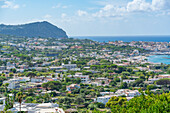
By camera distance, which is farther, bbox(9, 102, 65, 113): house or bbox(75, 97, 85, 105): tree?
bbox(75, 97, 85, 105): tree

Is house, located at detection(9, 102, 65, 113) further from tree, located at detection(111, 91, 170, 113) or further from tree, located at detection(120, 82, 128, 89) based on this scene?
tree, located at detection(120, 82, 128, 89)

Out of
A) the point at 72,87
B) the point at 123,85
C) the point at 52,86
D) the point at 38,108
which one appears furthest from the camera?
the point at 123,85

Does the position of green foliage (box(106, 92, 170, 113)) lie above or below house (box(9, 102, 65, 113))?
above

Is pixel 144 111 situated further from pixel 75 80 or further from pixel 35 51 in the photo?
pixel 35 51

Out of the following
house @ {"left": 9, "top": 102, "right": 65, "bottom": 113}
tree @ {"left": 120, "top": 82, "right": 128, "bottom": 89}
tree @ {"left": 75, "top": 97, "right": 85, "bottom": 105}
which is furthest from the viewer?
tree @ {"left": 120, "top": 82, "right": 128, "bottom": 89}

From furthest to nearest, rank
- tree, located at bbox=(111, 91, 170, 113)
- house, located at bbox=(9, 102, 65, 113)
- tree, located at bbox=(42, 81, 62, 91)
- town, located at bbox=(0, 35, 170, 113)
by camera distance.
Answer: tree, located at bbox=(42, 81, 62, 91), town, located at bbox=(0, 35, 170, 113), house, located at bbox=(9, 102, 65, 113), tree, located at bbox=(111, 91, 170, 113)

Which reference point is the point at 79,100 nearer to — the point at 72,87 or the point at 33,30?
the point at 72,87

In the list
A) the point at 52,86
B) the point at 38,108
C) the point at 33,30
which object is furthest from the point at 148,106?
the point at 33,30

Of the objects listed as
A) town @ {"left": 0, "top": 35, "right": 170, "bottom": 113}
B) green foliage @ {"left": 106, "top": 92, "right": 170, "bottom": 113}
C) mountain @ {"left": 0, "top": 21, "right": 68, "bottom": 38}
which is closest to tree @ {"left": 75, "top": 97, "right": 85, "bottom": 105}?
town @ {"left": 0, "top": 35, "right": 170, "bottom": 113}

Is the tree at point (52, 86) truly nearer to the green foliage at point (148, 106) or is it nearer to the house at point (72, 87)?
the house at point (72, 87)
